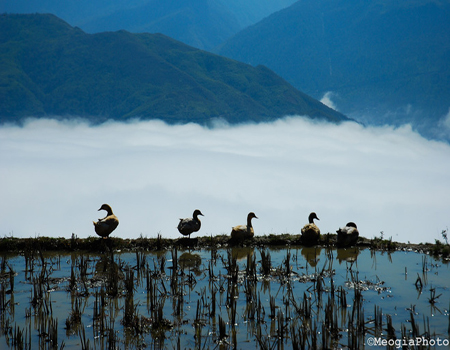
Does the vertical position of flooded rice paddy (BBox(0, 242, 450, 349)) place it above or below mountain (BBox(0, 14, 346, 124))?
below

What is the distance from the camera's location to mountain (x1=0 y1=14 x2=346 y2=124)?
150625mm

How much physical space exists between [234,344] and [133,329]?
8.47ft

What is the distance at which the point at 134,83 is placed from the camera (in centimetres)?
16088

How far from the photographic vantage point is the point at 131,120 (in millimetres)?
150625

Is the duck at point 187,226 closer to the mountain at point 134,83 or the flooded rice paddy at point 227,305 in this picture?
the flooded rice paddy at point 227,305

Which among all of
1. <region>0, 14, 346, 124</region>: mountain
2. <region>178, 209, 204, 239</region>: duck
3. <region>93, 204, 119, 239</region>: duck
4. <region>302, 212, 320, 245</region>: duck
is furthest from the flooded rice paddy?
<region>0, 14, 346, 124</region>: mountain

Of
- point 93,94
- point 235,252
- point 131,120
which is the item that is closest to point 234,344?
point 235,252

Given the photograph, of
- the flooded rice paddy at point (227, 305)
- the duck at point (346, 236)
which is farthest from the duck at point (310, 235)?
the flooded rice paddy at point (227, 305)

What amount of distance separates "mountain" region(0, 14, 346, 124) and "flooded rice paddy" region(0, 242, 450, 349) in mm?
128488

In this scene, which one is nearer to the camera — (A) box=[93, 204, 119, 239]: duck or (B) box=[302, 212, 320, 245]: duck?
(A) box=[93, 204, 119, 239]: duck

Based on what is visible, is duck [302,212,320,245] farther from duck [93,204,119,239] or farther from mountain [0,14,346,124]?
mountain [0,14,346,124]

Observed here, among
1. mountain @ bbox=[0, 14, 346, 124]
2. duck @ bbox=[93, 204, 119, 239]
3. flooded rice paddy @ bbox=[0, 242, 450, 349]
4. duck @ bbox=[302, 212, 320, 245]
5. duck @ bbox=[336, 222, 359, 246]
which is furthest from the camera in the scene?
mountain @ bbox=[0, 14, 346, 124]

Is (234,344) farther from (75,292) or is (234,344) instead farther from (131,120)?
(131,120)

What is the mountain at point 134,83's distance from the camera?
494 ft
